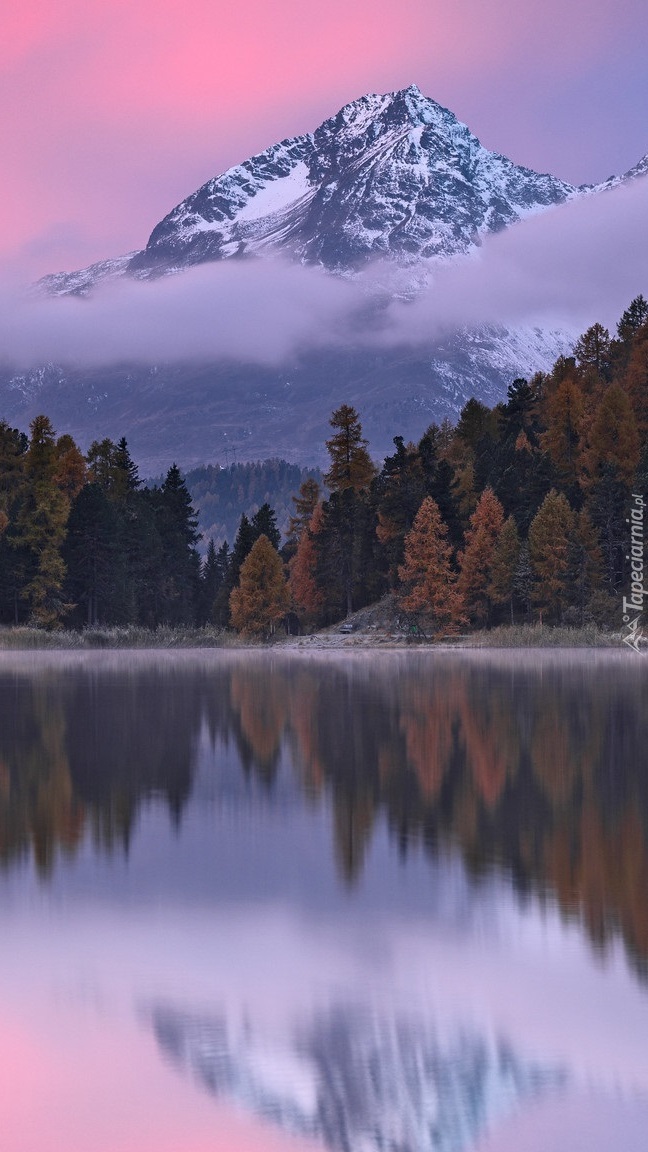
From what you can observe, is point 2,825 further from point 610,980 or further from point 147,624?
point 147,624

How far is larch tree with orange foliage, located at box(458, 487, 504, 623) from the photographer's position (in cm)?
11606

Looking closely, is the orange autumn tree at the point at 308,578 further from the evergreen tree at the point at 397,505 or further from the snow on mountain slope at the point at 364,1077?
the snow on mountain slope at the point at 364,1077

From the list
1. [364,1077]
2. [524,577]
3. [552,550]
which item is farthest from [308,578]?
[364,1077]

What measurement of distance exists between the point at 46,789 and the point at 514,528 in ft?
299

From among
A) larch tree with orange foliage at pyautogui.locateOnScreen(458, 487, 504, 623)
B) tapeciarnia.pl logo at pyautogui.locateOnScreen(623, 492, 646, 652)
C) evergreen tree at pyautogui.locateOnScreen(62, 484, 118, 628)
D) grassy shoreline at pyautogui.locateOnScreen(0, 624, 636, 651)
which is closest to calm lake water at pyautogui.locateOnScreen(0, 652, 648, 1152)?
tapeciarnia.pl logo at pyautogui.locateOnScreen(623, 492, 646, 652)

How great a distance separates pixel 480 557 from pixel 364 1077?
106 m

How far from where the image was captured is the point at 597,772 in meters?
28.9

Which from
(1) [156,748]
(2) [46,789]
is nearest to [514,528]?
(1) [156,748]

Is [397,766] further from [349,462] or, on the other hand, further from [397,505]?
[349,462]

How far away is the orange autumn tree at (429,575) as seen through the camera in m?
115

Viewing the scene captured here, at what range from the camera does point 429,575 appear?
375ft

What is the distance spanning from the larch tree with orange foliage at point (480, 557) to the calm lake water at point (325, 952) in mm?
83186

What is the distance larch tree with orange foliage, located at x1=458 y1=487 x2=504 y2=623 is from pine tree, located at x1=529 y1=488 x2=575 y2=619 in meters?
4.36

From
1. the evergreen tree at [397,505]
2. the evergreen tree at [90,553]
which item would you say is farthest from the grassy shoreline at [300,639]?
the evergreen tree at [397,505]
